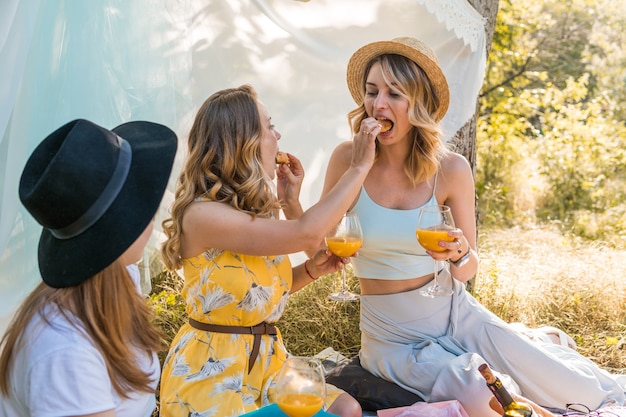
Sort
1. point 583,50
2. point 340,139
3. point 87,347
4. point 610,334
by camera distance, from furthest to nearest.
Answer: point 583,50 → point 610,334 → point 340,139 → point 87,347

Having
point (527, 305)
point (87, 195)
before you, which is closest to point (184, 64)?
point (87, 195)

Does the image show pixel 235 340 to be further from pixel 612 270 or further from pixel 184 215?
pixel 612 270

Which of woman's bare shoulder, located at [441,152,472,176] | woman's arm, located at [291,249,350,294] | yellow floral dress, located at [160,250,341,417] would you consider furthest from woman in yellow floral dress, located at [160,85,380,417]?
woman's bare shoulder, located at [441,152,472,176]

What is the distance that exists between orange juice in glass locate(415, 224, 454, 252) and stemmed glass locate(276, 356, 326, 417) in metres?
1.17

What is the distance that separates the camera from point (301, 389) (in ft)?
6.43

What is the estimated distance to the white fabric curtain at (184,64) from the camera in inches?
131

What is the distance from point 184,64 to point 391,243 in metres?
1.50

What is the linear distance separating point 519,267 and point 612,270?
0.80 m

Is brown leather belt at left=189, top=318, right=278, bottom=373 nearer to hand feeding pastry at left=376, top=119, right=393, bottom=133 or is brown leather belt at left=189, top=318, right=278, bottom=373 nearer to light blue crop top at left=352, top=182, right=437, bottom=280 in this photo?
light blue crop top at left=352, top=182, right=437, bottom=280

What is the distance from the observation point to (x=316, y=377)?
1970 millimetres

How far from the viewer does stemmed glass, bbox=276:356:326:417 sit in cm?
196

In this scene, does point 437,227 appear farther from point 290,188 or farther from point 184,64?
point 184,64

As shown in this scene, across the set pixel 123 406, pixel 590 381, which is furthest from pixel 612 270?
pixel 123 406

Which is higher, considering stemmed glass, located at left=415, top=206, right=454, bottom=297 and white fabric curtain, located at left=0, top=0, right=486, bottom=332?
white fabric curtain, located at left=0, top=0, right=486, bottom=332
